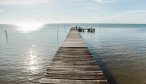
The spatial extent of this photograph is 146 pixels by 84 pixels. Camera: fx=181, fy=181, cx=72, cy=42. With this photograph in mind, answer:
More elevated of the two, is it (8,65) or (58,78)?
(58,78)

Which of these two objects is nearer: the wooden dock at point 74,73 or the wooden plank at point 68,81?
the wooden plank at point 68,81

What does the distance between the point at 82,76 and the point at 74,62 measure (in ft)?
10.1

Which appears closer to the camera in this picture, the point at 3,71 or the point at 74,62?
the point at 74,62

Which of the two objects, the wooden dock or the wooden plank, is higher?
the wooden dock

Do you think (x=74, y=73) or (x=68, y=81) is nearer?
(x=68, y=81)

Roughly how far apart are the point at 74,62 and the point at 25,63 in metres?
9.27

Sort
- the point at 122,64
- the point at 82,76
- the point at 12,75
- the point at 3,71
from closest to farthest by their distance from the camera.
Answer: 1. the point at 82,76
2. the point at 12,75
3. the point at 3,71
4. the point at 122,64

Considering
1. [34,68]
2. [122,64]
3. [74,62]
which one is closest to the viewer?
[74,62]

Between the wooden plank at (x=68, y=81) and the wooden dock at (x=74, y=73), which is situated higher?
the wooden dock at (x=74, y=73)

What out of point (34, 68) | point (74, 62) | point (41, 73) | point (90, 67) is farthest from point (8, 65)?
point (90, 67)

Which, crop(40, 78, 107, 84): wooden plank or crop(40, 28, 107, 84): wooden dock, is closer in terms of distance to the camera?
crop(40, 78, 107, 84): wooden plank

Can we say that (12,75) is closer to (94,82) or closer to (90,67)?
(90,67)

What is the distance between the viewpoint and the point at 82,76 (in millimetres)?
9984

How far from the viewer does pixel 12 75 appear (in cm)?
1602
